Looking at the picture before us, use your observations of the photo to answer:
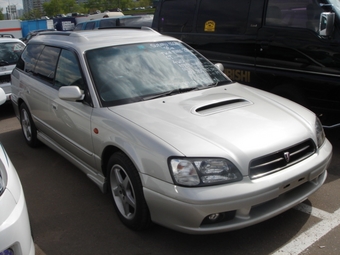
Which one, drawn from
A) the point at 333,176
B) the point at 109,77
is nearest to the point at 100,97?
the point at 109,77

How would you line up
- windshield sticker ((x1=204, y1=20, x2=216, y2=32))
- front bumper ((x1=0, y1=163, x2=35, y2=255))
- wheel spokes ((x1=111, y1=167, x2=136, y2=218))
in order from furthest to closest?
windshield sticker ((x1=204, y1=20, x2=216, y2=32)), wheel spokes ((x1=111, y1=167, x2=136, y2=218)), front bumper ((x1=0, y1=163, x2=35, y2=255))

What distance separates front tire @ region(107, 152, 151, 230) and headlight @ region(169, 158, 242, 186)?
0.42m

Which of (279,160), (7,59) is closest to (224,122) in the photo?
(279,160)

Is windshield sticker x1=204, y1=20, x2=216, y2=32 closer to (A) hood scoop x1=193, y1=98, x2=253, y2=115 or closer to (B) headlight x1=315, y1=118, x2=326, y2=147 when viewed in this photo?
(A) hood scoop x1=193, y1=98, x2=253, y2=115

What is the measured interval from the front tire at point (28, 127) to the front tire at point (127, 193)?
2.43 metres

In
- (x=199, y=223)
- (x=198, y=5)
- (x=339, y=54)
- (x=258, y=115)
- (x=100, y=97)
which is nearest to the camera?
(x=199, y=223)

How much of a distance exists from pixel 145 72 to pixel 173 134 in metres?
1.17

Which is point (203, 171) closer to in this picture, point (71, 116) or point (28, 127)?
point (71, 116)

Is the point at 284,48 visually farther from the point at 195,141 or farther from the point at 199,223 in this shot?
the point at 199,223

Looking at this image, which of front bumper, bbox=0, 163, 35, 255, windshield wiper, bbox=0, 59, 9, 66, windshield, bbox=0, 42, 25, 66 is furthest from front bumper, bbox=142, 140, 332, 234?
windshield, bbox=0, 42, 25, 66

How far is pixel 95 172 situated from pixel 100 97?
2.46 feet

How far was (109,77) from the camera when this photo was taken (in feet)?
12.8

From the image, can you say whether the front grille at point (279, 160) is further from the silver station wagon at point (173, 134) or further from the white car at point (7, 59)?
the white car at point (7, 59)

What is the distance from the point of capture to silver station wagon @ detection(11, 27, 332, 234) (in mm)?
2852
